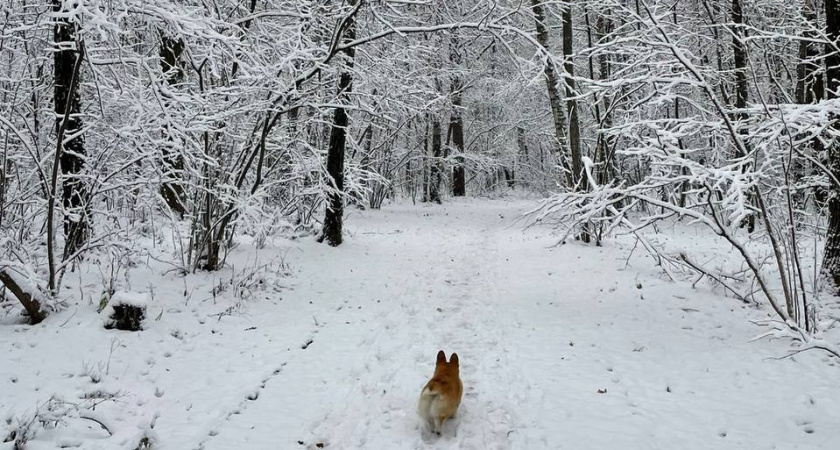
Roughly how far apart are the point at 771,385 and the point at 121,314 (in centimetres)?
707

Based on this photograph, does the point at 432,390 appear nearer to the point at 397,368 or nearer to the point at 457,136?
the point at 397,368

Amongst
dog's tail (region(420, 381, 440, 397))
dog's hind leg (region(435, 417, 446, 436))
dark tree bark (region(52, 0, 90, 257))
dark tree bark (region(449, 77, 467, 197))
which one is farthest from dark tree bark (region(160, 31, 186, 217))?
dark tree bark (region(449, 77, 467, 197))

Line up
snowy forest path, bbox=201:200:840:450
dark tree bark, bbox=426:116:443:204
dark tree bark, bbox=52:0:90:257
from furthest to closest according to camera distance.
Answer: dark tree bark, bbox=426:116:443:204, dark tree bark, bbox=52:0:90:257, snowy forest path, bbox=201:200:840:450

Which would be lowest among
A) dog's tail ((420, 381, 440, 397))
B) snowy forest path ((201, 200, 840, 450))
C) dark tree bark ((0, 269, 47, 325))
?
snowy forest path ((201, 200, 840, 450))

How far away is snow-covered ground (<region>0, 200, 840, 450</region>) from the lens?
4.00m

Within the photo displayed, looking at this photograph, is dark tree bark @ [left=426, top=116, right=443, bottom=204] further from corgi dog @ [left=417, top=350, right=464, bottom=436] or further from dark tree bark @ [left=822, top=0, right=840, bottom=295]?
corgi dog @ [left=417, top=350, right=464, bottom=436]

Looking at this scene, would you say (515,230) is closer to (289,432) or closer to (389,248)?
(389,248)

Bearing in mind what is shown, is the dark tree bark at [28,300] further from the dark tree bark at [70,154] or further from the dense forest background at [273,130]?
the dark tree bark at [70,154]

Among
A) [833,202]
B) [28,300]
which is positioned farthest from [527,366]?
[28,300]

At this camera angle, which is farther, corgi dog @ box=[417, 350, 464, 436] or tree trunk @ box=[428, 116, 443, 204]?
tree trunk @ box=[428, 116, 443, 204]

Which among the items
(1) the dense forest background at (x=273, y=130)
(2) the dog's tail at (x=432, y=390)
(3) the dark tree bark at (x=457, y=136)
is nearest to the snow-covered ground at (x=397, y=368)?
(2) the dog's tail at (x=432, y=390)

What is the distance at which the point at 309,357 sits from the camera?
557cm

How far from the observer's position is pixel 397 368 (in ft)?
17.5

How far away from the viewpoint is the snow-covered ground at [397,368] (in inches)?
157
